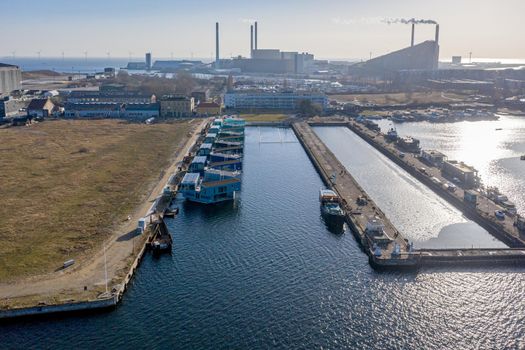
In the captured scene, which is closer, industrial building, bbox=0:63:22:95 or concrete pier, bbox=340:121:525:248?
concrete pier, bbox=340:121:525:248

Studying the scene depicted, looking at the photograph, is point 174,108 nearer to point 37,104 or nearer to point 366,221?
point 37,104

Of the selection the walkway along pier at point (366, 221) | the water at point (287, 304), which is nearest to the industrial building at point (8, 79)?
the walkway along pier at point (366, 221)

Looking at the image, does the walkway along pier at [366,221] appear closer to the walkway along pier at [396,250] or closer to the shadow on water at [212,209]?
the walkway along pier at [396,250]

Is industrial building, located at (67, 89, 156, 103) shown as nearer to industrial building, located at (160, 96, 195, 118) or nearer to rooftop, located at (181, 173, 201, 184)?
industrial building, located at (160, 96, 195, 118)

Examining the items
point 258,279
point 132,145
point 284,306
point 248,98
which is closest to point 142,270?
point 258,279

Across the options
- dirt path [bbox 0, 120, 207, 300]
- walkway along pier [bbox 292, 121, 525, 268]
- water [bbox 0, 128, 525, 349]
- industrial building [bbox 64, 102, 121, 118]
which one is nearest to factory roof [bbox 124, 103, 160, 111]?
industrial building [bbox 64, 102, 121, 118]

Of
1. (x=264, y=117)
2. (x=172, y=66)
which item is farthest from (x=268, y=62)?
(x=264, y=117)

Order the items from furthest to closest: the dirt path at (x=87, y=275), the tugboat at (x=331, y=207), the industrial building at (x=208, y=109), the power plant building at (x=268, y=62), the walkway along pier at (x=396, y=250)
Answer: the power plant building at (x=268, y=62) → the industrial building at (x=208, y=109) → the tugboat at (x=331, y=207) → the walkway along pier at (x=396, y=250) → the dirt path at (x=87, y=275)
